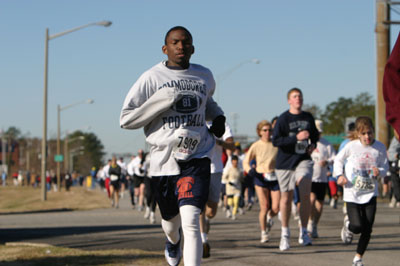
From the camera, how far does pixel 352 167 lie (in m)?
8.93

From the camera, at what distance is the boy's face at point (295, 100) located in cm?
1052

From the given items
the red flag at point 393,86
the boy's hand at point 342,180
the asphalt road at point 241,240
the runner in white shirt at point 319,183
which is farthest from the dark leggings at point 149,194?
the red flag at point 393,86

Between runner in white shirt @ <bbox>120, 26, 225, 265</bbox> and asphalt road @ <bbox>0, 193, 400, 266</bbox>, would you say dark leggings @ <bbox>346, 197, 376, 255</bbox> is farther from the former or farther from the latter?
runner in white shirt @ <bbox>120, 26, 225, 265</bbox>

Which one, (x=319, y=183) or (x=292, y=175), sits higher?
(x=292, y=175)

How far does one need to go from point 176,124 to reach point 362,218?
3.36m

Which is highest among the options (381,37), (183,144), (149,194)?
(381,37)

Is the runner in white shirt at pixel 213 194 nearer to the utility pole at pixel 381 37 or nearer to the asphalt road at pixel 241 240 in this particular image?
the asphalt road at pixel 241 240

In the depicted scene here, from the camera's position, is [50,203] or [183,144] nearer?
[183,144]

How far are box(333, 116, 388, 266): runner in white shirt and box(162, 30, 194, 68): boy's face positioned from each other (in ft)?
10.3

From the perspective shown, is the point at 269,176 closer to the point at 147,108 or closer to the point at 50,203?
the point at 147,108

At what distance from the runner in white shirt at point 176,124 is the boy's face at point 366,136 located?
9.71 feet

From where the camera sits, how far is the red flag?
3.40 m

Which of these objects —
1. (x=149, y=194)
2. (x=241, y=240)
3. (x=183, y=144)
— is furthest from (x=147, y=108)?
(x=149, y=194)

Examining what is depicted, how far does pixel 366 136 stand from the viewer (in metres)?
8.77
